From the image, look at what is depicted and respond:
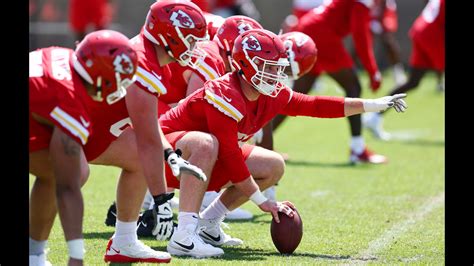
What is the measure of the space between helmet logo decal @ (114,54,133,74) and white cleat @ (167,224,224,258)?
126 centimetres

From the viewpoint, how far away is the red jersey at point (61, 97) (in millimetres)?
4172

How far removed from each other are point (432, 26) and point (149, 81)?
6693 millimetres

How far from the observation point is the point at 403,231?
6203 mm

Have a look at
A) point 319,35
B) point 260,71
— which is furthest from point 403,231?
point 319,35

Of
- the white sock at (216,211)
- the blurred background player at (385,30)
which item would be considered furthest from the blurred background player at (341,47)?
the blurred background player at (385,30)

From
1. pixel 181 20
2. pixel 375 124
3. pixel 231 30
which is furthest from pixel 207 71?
pixel 375 124

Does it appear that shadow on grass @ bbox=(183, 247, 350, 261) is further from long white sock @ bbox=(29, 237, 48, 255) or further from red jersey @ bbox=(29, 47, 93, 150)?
red jersey @ bbox=(29, 47, 93, 150)

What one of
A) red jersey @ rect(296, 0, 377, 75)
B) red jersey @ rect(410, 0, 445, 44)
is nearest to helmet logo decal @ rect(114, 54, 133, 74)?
red jersey @ rect(296, 0, 377, 75)

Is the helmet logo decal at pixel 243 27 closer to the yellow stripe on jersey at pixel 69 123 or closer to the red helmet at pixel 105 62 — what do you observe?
the red helmet at pixel 105 62

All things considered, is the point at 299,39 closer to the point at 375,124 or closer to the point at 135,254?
the point at 135,254

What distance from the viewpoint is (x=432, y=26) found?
10859 millimetres

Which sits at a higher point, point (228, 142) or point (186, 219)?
point (228, 142)
